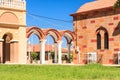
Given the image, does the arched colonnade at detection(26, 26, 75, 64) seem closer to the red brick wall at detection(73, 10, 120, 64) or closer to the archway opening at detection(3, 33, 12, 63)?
the archway opening at detection(3, 33, 12, 63)

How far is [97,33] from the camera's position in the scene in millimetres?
28891

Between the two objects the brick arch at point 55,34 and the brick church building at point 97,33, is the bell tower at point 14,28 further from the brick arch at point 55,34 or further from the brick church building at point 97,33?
the brick church building at point 97,33

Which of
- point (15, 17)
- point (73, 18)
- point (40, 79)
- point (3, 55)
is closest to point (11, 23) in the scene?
point (15, 17)

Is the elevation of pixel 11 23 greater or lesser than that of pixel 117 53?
greater

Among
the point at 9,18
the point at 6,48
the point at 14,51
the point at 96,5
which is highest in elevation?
the point at 96,5

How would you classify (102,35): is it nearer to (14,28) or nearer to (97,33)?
(97,33)

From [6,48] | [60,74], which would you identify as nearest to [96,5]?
[6,48]

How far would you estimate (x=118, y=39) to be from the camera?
26.8 metres

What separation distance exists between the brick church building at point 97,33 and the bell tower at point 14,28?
227 inches

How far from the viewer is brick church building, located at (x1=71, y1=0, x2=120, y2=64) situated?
27.2 metres

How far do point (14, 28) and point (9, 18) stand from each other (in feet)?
3.39

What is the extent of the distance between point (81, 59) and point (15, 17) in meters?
7.77

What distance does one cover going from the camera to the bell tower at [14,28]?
26688mm

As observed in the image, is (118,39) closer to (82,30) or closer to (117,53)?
(117,53)
